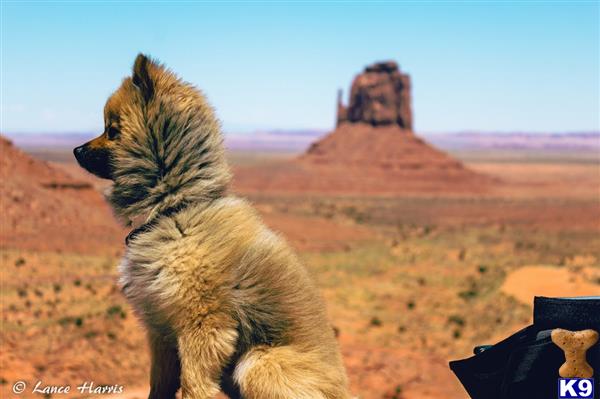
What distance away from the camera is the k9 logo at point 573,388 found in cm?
348

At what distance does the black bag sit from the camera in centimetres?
350

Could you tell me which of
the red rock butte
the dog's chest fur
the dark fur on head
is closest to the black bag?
the dog's chest fur

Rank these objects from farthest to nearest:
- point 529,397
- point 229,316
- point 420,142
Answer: point 420,142, point 229,316, point 529,397

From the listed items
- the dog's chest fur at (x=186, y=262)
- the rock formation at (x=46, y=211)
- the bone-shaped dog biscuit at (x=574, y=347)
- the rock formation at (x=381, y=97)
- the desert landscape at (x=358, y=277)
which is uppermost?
the rock formation at (x=381, y=97)

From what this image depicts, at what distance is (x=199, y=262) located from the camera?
4137 mm

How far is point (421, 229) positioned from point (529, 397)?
165ft

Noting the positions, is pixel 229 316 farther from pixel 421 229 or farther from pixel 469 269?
pixel 421 229

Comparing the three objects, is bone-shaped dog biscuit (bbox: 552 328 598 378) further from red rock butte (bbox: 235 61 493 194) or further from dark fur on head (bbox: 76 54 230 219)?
red rock butte (bbox: 235 61 493 194)

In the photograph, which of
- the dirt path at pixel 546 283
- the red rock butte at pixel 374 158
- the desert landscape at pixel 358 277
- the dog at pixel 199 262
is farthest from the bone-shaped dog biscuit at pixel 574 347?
the red rock butte at pixel 374 158

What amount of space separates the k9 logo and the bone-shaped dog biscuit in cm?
2

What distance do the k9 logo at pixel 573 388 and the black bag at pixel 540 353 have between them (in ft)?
0.24

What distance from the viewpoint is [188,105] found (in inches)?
167

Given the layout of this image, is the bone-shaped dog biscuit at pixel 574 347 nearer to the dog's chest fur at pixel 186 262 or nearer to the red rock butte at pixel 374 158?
the dog's chest fur at pixel 186 262

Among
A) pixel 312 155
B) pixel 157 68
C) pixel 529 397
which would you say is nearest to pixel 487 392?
pixel 529 397
